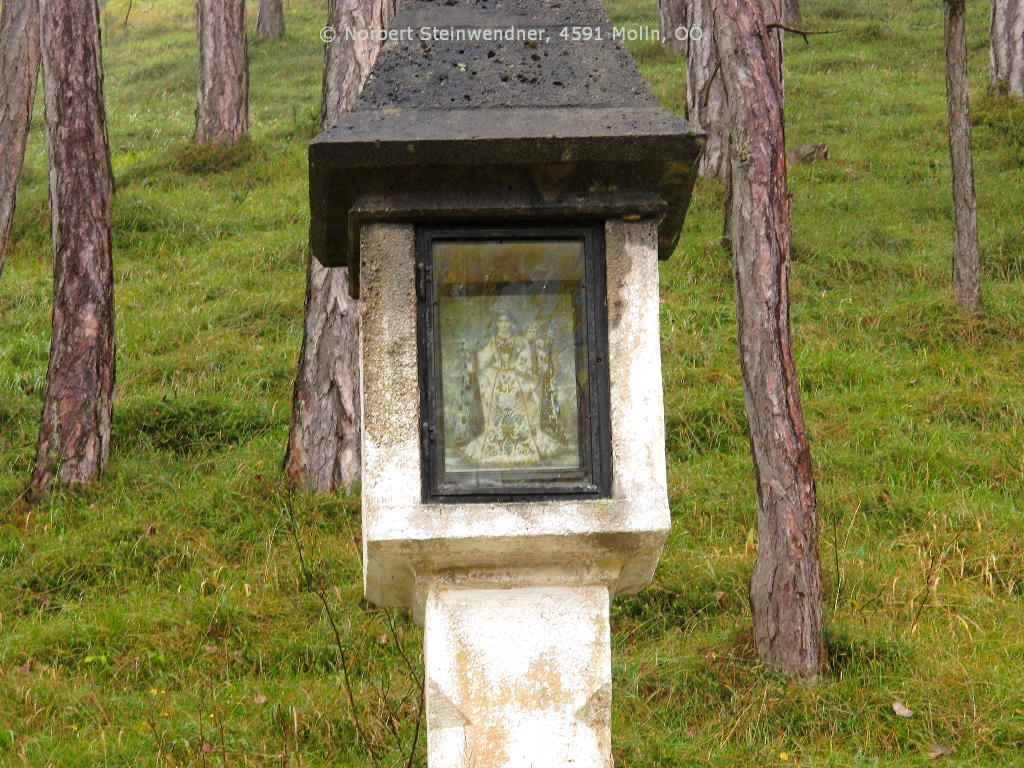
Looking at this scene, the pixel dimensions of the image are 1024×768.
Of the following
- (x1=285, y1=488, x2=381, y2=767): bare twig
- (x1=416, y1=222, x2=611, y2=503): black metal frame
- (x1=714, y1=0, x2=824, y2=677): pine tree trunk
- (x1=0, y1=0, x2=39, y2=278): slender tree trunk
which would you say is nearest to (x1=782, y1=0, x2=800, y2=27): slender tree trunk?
(x1=0, y1=0, x2=39, y2=278): slender tree trunk

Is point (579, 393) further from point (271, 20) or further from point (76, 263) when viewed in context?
point (271, 20)

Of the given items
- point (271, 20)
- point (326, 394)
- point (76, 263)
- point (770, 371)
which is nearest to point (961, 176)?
point (770, 371)

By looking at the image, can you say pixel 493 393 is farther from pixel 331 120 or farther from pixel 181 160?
pixel 181 160

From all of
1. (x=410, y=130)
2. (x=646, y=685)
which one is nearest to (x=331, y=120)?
(x=646, y=685)

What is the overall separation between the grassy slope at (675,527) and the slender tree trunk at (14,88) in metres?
1.62

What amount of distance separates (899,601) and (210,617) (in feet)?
11.5

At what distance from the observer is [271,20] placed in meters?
27.7

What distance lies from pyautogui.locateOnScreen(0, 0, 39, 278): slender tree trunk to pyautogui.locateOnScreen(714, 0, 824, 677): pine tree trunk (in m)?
6.09

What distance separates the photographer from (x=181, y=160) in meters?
17.2

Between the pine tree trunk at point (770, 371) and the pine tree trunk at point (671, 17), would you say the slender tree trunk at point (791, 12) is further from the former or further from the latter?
the pine tree trunk at point (770, 371)

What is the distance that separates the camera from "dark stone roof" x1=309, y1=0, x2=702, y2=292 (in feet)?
10.9

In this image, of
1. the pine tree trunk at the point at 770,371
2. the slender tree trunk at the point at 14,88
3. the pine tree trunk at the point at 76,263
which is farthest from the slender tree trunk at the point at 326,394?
the pine tree trunk at the point at 770,371

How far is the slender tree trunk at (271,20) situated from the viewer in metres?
27.7

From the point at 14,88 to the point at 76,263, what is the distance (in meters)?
1.93
